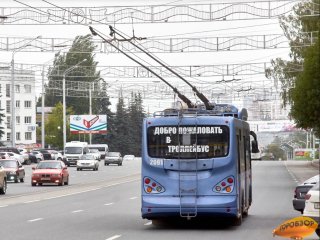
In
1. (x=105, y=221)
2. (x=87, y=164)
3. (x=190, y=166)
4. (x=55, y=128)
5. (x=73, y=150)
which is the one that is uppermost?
(x=55, y=128)

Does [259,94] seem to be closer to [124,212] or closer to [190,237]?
[124,212]

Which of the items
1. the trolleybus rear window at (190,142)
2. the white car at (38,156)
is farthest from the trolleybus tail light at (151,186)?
the white car at (38,156)

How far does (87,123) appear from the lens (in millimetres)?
144500

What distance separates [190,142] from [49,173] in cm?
2986

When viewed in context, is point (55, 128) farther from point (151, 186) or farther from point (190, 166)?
point (190, 166)

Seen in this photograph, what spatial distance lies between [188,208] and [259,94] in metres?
87.5

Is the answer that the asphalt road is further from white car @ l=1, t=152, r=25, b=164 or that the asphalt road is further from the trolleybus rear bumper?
white car @ l=1, t=152, r=25, b=164

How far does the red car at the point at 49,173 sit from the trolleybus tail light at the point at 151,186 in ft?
96.4

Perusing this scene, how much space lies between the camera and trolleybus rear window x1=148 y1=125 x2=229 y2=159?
2252 cm

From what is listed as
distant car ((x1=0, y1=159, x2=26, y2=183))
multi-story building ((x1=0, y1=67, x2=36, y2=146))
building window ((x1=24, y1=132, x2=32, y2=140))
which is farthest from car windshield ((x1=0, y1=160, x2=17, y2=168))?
building window ((x1=24, y1=132, x2=32, y2=140))

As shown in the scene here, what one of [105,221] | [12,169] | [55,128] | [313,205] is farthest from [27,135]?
[313,205]

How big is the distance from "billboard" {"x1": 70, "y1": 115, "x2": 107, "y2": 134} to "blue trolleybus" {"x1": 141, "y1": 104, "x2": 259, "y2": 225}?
121220mm

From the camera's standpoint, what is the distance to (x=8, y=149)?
9200 centimetres

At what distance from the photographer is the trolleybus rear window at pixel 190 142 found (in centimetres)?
2252
